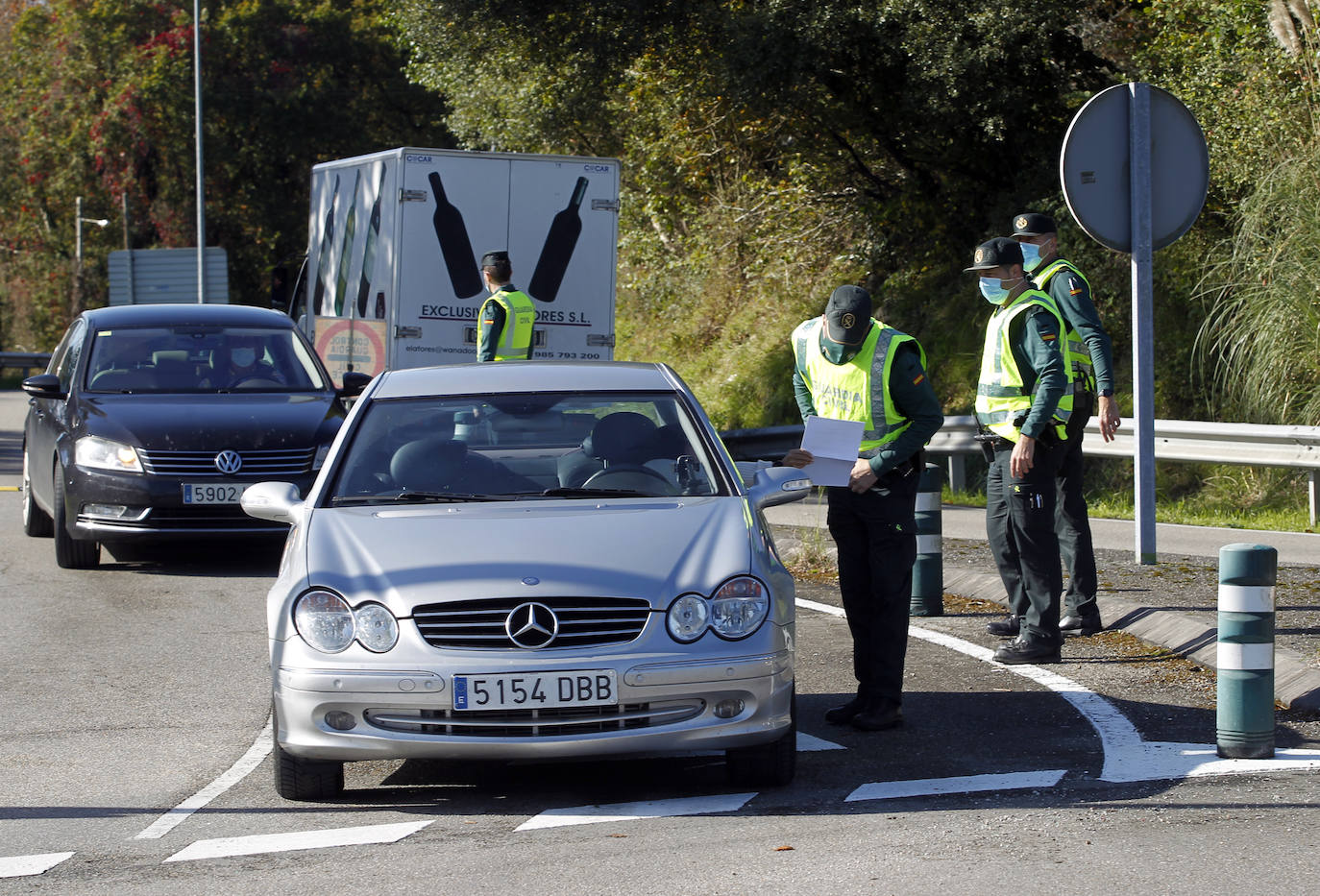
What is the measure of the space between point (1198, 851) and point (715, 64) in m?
15.1

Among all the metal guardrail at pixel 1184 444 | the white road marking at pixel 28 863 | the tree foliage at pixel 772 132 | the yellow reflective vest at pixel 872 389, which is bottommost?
the white road marking at pixel 28 863

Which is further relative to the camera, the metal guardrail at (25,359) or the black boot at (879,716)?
the metal guardrail at (25,359)

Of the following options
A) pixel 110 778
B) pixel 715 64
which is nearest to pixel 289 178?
pixel 715 64

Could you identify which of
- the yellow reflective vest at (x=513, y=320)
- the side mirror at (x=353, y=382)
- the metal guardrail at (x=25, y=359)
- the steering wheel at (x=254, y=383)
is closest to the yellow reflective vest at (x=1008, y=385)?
the yellow reflective vest at (x=513, y=320)

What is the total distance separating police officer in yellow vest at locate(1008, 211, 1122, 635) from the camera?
8.24 meters

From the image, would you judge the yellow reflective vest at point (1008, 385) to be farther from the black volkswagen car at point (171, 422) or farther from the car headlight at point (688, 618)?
the black volkswagen car at point (171, 422)

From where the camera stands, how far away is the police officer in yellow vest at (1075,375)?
27.0ft

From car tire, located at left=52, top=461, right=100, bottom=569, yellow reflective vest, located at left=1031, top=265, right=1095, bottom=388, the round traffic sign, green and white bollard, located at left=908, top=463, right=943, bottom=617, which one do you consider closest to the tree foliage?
the round traffic sign

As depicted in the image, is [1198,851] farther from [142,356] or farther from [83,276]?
[83,276]

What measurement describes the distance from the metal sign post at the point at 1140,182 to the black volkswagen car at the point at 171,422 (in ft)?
16.1

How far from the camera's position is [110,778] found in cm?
599

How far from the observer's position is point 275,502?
20.4 feet

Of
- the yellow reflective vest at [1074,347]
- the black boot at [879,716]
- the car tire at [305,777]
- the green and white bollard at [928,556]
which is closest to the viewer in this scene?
the car tire at [305,777]

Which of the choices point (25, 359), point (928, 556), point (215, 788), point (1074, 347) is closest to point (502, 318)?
point (928, 556)
